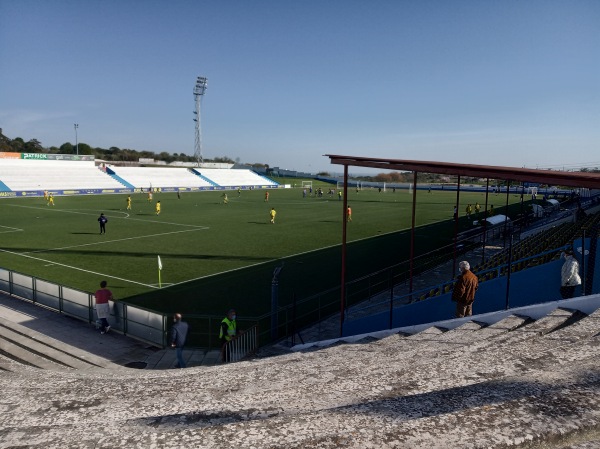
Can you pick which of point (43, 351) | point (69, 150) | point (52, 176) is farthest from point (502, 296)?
point (69, 150)

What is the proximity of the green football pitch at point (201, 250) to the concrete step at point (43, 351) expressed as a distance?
3695 mm

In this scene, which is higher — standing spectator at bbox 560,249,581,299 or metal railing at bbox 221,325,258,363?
standing spectator at bbox 560,249,581,299

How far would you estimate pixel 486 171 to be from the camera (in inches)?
243

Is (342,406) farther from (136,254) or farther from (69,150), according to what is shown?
(69,150)

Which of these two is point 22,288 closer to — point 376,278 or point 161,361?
point 161,361

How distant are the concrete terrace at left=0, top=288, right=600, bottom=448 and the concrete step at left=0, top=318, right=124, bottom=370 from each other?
468 cm

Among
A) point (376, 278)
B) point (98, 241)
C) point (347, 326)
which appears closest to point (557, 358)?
point (347, 326)

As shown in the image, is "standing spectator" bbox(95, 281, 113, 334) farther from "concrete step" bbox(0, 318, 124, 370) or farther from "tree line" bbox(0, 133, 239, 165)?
"tree line" bbox(0, 133, 239, 165)

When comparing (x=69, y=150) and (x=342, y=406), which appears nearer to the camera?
(x=342, y=406)

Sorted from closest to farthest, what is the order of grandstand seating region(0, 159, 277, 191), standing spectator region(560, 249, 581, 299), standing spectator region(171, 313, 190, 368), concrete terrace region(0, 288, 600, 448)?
concrete terrace region(0, 288, 600, 448) → standing spectator region(560, 249, 581, 299) → standing spectator region(171, 313, 190, 368) → grandstand seating region(0, 159, 277, 191)

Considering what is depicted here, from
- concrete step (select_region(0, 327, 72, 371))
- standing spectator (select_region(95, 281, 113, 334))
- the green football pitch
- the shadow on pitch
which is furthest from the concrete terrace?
the shadow on pitch

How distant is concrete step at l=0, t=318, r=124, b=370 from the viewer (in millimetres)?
9438

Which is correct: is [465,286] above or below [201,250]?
above

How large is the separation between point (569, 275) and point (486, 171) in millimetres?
3860
